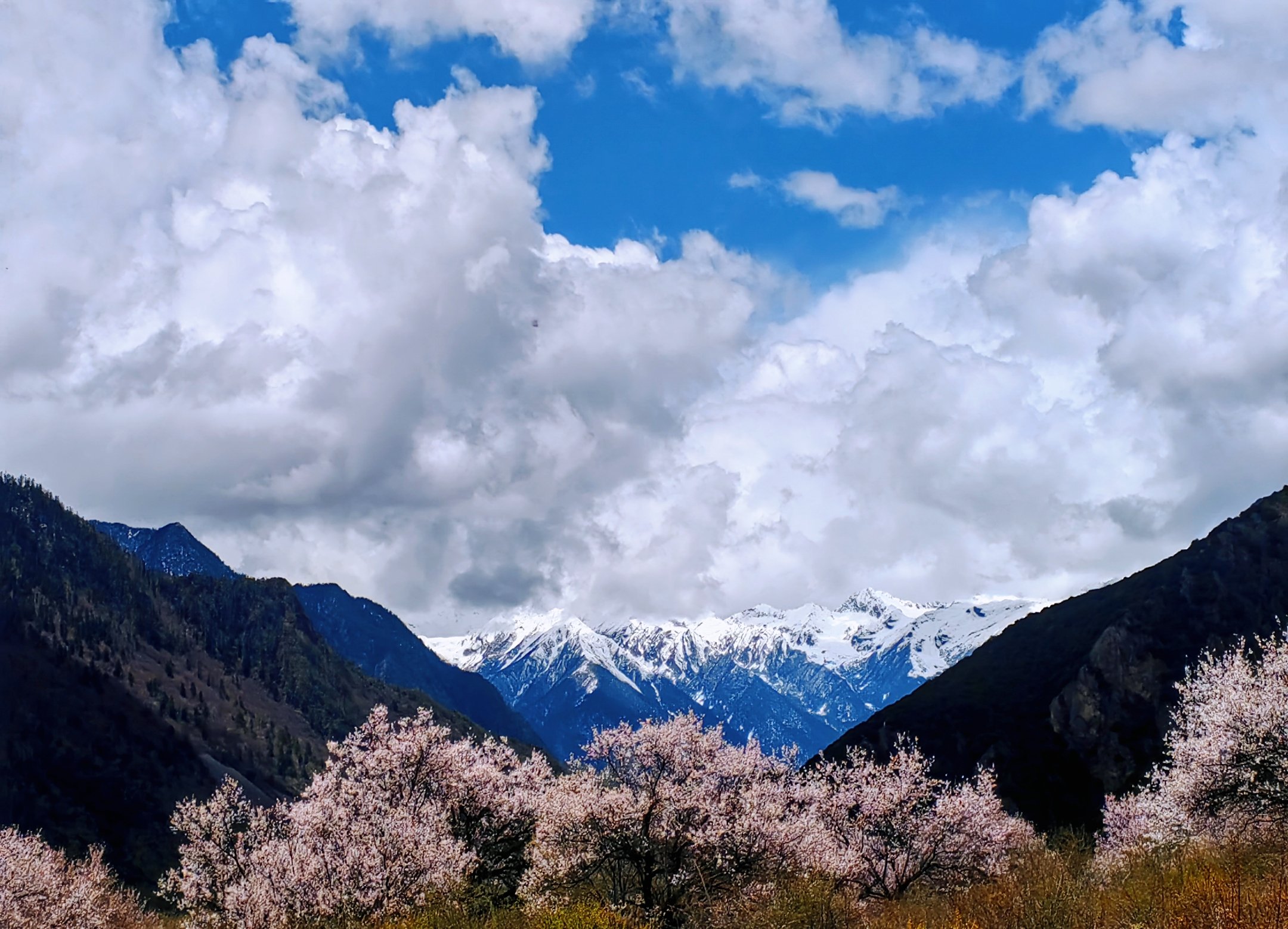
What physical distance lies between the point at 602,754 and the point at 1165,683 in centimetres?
13630

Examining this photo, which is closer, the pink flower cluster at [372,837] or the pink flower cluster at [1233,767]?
the pink flower cluster at [372,837]

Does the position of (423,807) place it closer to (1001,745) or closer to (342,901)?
(342,901)

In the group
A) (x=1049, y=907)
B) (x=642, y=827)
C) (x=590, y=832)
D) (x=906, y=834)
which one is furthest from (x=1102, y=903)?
(x=906, y=834)

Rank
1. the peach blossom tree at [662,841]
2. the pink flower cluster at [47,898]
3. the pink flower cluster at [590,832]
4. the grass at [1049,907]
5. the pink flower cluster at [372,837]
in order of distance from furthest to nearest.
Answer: the pink flower cluster at [47,898]
the peach blossom tree at [662,841]
the pink flower cluster at [590,832]
the pink flower cluster at [372,837]
the grass at [1049,907]

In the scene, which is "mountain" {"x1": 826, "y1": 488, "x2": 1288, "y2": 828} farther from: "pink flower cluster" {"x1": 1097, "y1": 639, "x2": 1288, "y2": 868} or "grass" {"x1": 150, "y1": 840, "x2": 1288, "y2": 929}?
"grass" {"x1": 150, "y1": 840, "x2": 1288, "y2": 929}

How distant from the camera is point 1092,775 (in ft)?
489

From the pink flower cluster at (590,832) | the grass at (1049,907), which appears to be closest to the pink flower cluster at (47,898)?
the pink flower cluster at (590,832)

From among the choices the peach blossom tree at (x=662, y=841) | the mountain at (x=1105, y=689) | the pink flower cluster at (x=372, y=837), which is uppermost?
the pink flower cluster at (x=372, y=837)

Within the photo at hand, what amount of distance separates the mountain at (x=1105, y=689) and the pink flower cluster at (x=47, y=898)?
4648 inches

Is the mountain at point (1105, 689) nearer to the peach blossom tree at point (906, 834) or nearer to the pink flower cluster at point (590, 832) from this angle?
the peach blossom tree at point (906, 834)

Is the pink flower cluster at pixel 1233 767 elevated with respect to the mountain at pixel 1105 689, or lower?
elevated

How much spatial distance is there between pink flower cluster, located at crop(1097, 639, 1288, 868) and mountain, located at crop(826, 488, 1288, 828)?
104053 mm

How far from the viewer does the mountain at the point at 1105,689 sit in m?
147

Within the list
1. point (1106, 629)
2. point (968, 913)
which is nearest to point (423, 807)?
point (968, 913)
